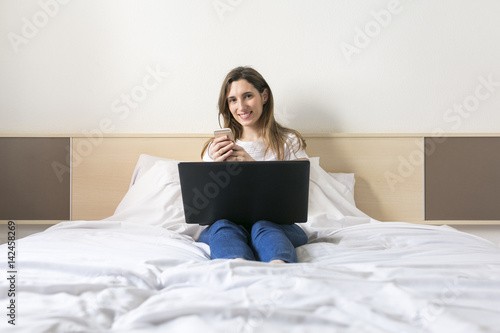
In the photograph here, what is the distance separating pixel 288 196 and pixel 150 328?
0.68 metres

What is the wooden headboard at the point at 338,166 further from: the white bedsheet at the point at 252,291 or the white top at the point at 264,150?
the white bedsheet at the point at 252,291

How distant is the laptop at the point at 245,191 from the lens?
1.16 m

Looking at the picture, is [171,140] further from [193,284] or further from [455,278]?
[455,278]

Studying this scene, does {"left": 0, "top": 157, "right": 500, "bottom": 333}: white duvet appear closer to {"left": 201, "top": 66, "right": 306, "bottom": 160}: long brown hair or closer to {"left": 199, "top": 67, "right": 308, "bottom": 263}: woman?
{"left": 199, "top": 67, "right": 308, "bottom": 263}: woman

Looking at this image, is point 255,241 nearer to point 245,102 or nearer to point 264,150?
point 264,150

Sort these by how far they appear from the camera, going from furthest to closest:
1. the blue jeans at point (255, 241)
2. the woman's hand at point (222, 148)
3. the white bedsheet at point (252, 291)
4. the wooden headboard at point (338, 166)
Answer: the wooden headboard at point (338, 166) → the woman's hand at point (222, 148) → the blue jeans at point (255, 241) → the white bedsheet at point (252, 291)

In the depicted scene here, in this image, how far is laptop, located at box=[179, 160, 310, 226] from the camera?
3.80 feet

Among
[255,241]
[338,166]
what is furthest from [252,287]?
[338,166]

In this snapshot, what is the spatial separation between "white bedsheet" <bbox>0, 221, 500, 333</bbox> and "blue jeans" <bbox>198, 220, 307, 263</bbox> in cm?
8

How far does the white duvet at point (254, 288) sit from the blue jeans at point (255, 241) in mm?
70

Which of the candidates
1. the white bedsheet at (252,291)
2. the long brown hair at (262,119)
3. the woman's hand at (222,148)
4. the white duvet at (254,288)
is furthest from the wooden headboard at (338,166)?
the white bedsheet at (252,291)

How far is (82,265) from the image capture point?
0.89 metres

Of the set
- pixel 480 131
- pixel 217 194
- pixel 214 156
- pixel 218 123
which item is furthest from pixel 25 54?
pixel 480 131

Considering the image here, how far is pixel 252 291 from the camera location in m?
0.73
